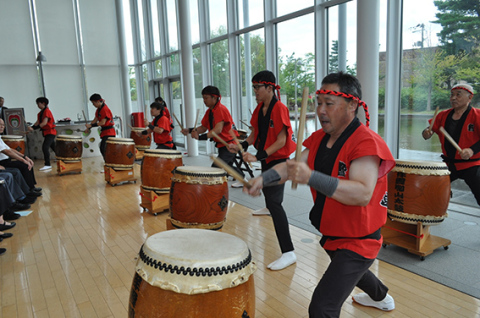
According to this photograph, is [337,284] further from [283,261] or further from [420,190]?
[420,190]

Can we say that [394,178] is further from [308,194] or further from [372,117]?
[308,194]

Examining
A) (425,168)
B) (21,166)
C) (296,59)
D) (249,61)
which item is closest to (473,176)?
(425,168)

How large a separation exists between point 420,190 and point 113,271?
239 centimetres

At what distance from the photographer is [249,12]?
22.6 ft

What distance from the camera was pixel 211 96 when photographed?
385 centimetres

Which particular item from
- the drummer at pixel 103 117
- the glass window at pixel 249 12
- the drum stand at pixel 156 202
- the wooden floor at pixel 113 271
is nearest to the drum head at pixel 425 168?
the wooden floor at pixel 113 271

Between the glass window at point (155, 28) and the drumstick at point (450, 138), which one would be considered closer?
the drumstick at point (450, 138)

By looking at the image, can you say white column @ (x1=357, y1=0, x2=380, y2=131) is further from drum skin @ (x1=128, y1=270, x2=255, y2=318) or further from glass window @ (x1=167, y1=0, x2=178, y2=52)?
glass window @ (x1=167, y1=0, x2=178, y2=52)

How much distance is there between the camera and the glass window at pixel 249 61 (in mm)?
6730

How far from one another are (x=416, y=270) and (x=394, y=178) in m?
0.69

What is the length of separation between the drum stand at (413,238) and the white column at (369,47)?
4.69ft

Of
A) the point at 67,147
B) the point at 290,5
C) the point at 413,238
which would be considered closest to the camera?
the point at 413,238

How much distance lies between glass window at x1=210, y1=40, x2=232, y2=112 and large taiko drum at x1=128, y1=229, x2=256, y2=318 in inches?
258

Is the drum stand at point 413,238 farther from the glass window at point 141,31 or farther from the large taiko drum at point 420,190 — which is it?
the glass window at point 141,31
